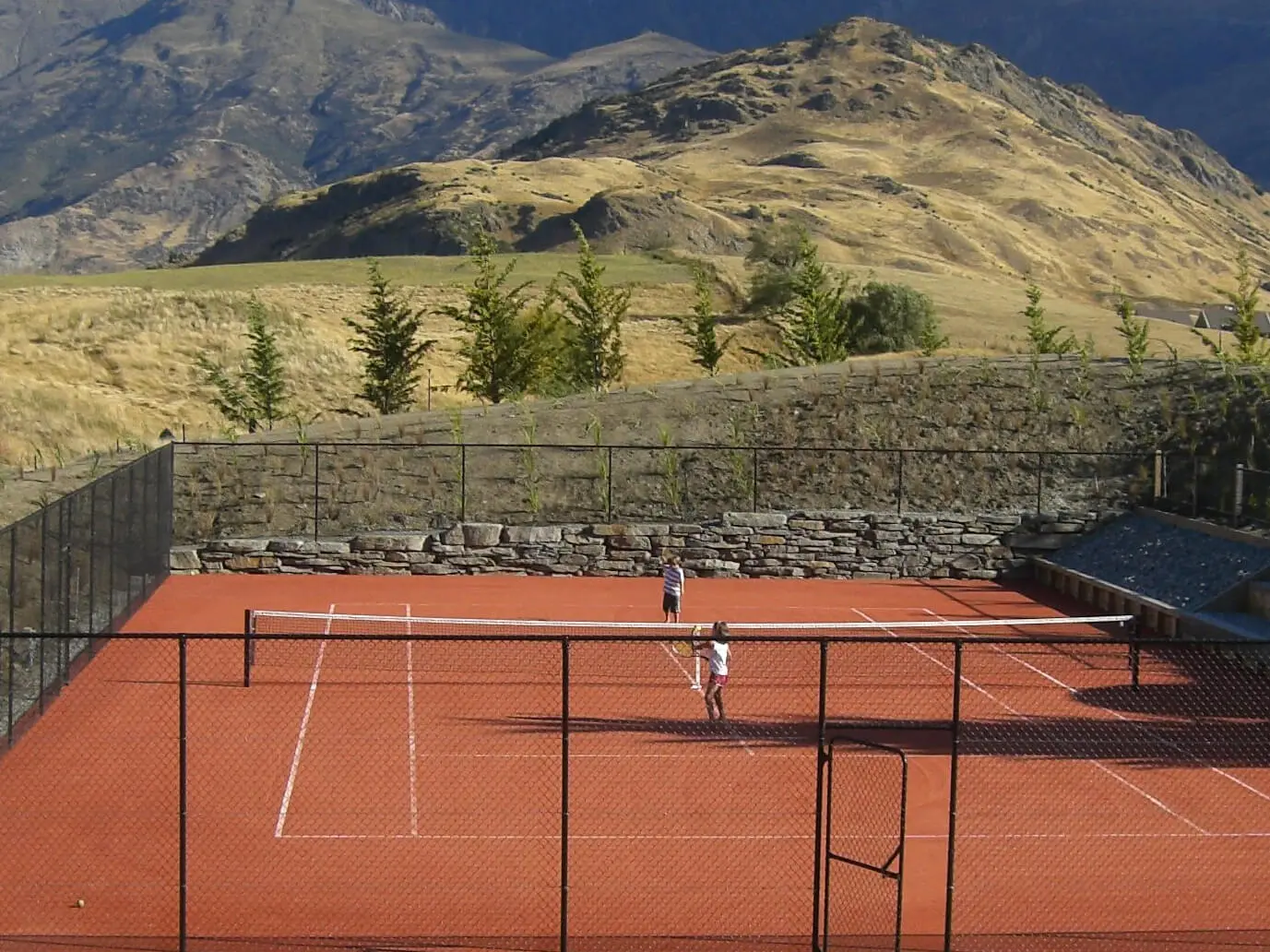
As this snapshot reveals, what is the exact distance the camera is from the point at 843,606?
3219 centimetres

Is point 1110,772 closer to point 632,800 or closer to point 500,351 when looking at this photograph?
point 632,800

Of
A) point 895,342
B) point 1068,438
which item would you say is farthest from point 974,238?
point 1068,438

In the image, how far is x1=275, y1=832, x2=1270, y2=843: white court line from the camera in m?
16.3

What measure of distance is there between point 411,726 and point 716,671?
12.3ft

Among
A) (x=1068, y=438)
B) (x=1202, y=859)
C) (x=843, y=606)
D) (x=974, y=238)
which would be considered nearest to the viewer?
(x=1202, y=859)

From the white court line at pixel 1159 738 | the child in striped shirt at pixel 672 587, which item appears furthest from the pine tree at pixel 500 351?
the white court line at pixel 1159 738

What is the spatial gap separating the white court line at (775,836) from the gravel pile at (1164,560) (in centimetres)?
1222

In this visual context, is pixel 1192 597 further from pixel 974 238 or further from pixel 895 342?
pixel 974 238

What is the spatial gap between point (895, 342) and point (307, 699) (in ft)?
192

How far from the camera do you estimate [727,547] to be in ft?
117

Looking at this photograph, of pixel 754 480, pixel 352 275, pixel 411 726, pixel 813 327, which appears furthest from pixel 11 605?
pixel 352 275

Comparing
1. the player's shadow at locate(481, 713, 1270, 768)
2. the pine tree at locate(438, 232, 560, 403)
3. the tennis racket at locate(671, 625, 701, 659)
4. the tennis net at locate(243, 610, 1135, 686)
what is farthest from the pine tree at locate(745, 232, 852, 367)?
the player's shadow at locate(481, 713, 1270, 768)

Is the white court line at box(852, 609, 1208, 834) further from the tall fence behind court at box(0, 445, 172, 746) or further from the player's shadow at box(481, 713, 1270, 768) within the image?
the tall fence behind court at box(0, 445, 172, 746)

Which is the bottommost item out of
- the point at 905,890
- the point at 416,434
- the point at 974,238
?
the point at 905,890
